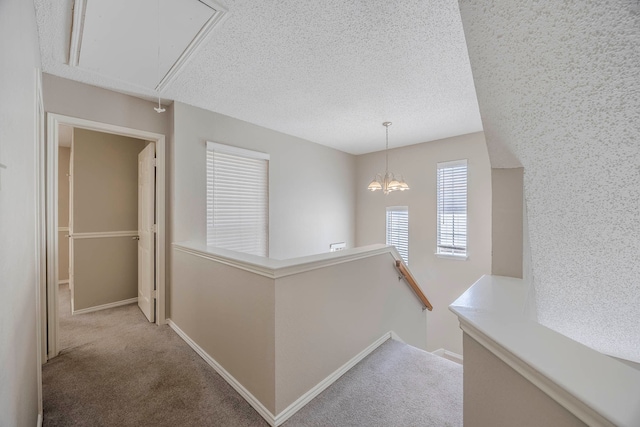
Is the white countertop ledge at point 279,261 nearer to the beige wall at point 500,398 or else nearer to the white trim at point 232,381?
the white trim at point 232,381

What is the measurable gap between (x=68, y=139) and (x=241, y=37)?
4.27 m

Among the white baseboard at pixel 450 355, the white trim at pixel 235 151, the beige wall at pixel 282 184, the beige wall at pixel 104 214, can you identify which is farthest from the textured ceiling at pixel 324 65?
the white baseboard at pixel 450 355

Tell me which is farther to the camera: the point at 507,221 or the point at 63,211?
the point at 63,211

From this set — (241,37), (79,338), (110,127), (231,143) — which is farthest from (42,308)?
(241,37)

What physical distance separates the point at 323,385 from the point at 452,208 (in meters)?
3.37

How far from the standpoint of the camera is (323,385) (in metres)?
1.82

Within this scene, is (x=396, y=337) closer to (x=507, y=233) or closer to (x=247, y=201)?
(x=507, y=233)

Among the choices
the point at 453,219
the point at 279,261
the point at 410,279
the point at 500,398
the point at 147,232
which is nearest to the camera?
the point at 500,398

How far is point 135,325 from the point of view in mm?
2801

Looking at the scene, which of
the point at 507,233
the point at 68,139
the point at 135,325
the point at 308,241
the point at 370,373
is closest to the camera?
the point at 507,233

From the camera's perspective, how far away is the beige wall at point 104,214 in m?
3.20

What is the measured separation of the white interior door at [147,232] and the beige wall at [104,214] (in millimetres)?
356

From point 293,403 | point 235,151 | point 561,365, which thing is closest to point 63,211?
point 235,151

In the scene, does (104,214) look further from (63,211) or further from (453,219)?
(453,219)
